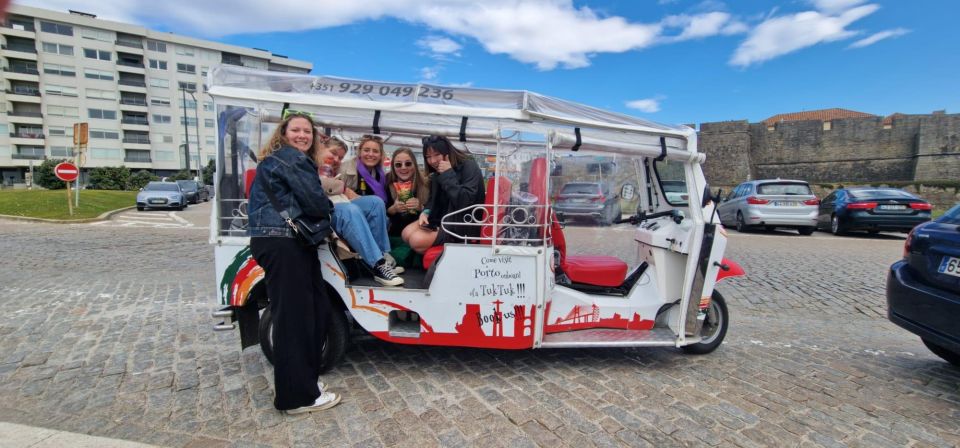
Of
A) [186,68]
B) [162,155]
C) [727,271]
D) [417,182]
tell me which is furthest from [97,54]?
[727,271]

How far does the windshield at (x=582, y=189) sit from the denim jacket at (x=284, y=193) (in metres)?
2.11

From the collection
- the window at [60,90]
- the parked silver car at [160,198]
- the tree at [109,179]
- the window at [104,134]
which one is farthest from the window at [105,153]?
the parked silver car at [160,198]

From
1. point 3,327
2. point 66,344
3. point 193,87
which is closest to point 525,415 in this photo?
point 66,344

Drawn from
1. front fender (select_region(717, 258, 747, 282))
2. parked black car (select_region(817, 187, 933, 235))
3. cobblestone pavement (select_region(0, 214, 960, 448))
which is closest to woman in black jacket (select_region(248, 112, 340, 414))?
cobblestone pavement (select_region(0, 214, 960, 448))

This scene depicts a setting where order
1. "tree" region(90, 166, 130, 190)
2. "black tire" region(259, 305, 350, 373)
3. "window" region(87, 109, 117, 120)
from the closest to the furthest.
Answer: "black tire" region(259, 305, 350, 373) < "tree" region(90, 166, 130, 190) < "window" region(87, 109, 117, 120)

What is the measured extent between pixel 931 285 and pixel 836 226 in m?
11.8

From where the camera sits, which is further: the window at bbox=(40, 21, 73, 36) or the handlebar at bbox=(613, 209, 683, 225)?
the window at bbox=(40, 21, 73, 36)

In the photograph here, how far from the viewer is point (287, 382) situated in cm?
287

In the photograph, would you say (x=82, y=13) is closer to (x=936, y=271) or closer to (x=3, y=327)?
(x=3, y=327)

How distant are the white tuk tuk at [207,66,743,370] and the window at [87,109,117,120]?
2568 inches

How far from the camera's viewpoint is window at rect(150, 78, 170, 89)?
5642 cm

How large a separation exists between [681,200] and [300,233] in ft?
10.1

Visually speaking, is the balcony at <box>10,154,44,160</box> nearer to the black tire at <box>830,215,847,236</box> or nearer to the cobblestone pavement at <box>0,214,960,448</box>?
the cobblestone pavement at <box>0,214,960,448</box>

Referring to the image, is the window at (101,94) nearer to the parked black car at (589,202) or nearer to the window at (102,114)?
the window at (102,114)
